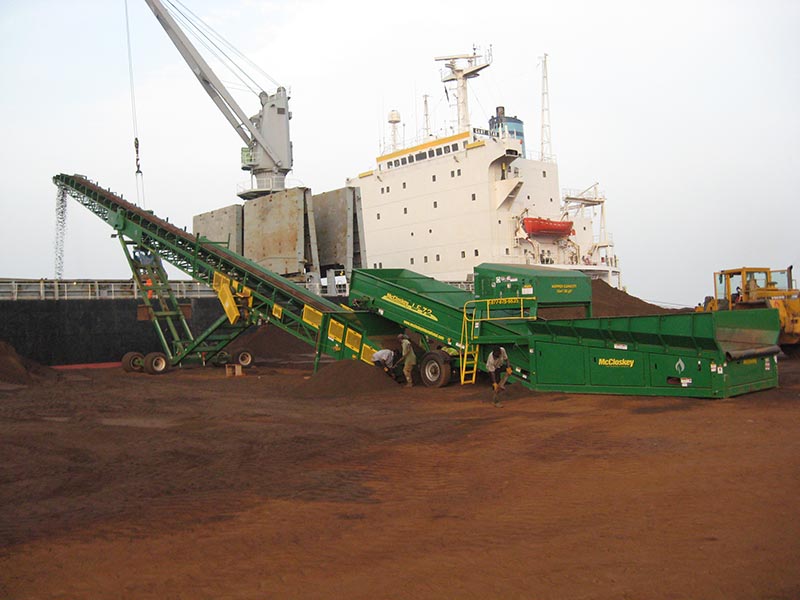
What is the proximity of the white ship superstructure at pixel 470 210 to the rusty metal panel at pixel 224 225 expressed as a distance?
661cm

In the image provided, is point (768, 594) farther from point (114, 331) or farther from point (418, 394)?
point (114, 331)

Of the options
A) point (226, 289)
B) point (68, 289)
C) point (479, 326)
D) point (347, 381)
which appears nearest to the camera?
point (479, 326)

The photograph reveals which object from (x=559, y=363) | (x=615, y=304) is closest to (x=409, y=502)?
(x=559, y=363)

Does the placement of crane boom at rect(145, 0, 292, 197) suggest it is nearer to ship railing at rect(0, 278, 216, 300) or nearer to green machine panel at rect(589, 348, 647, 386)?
ship railing at rect(0, 278, 216, 300)

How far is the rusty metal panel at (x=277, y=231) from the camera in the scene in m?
32.1

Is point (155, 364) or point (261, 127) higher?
point (261, 127)

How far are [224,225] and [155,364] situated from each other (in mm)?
20050

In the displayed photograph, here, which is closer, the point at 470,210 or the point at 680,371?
the point at 680,371

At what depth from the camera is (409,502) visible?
653cm

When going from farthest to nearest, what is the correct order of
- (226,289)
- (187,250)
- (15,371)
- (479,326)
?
(187,250) → (226,289) → (15,371) → (479,326)

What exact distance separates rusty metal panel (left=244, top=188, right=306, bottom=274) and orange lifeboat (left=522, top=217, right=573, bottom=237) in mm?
10372

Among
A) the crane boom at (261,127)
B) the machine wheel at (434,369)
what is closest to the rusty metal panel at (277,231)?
the crane boom at (261,127)

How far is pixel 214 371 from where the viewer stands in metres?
20.7

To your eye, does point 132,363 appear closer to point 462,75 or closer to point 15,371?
point 15,371
